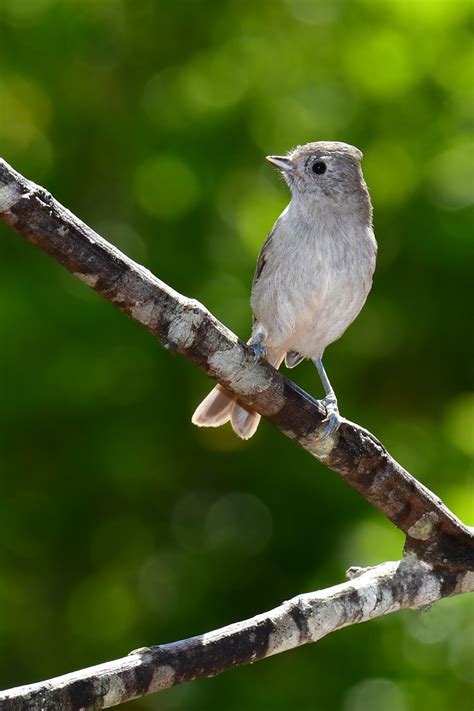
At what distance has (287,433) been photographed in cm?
390

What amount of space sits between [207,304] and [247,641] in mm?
3001

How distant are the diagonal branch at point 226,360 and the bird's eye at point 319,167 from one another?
175 cm

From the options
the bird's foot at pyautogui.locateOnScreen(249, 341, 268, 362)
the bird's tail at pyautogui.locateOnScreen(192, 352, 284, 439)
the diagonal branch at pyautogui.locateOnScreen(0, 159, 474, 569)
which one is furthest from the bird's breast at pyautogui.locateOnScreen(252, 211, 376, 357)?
the diagonal branch at pyautogui.locateOnScreen(0, 159, 474, 569)

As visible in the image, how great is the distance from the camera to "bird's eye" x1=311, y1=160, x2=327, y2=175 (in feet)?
17.4

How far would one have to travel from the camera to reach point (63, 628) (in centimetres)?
656

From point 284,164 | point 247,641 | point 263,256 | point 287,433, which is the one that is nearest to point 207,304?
point 263,256

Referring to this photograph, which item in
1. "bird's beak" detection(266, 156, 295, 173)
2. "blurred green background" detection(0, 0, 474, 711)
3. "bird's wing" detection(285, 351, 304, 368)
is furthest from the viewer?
"blurred green background" detection(0, 0, 474, 711)

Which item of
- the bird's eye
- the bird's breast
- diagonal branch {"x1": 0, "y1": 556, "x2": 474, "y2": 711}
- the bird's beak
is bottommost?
diagonal branch {"x1": 0, "y1": 556, "x2": 474, "y2": 711}

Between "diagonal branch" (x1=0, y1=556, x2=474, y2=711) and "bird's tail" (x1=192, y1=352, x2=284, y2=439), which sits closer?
"diagonal branch" (x1=0, y1=556, x2=474, y2=711)

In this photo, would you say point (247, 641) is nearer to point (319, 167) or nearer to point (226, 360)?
point (226, 360)

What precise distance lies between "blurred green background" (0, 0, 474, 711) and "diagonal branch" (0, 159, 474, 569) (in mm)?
1800

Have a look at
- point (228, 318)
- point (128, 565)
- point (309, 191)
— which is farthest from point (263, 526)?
point (309, 191)

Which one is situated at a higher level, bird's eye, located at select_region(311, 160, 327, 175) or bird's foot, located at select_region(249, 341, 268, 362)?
bird's eye, located at select_region(311, 160, 327, 175)

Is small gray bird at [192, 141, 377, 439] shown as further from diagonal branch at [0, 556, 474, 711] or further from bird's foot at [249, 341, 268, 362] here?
diagonal branch at [0, 556, 474, 711]
